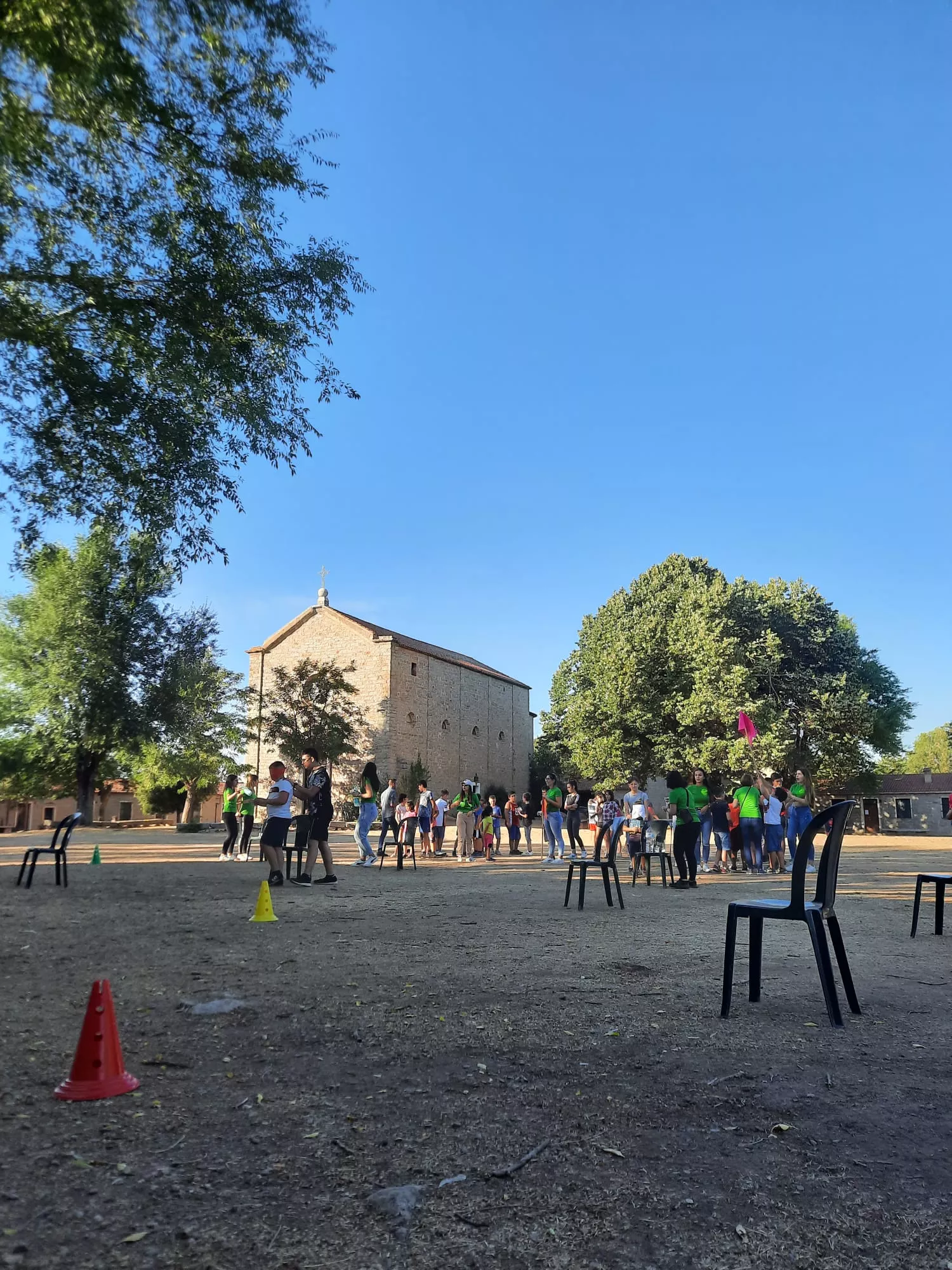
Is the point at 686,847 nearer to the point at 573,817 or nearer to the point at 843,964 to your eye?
the point at 573,817

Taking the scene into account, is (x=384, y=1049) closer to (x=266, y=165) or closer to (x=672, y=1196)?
(x=672, y=1196)

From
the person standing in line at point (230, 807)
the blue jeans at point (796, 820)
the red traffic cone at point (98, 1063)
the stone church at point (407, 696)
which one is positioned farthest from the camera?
the stone church at point (407, 696)

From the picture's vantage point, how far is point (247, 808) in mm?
17703

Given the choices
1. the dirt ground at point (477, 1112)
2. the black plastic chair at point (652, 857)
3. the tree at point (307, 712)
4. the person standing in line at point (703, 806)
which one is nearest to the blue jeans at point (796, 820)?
the person standing in line at point (703, 806)

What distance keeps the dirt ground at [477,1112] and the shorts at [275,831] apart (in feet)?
15.3

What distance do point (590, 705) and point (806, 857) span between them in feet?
113

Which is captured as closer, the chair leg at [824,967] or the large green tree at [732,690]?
the chair leg at [824,967]

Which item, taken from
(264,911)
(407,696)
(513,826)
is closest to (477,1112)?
(264,911)

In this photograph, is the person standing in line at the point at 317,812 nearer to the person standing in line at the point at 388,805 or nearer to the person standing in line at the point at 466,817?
the person standing in line at the point at 388,805

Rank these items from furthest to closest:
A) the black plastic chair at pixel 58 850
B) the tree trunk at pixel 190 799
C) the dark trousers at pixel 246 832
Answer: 1. the tree trunk at pixel 190 799
2. the dark trousers at pixel 246 832
3. the black plastic chair at pixel 58 850

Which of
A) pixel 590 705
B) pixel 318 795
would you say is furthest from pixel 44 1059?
pixel 590 705

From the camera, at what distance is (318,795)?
12.3m

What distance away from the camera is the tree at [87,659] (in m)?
28.4

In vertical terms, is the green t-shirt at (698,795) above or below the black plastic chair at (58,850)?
above
